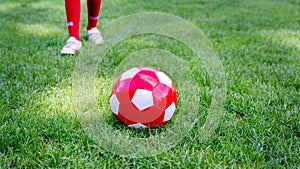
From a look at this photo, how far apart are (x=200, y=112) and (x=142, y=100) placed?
1.37ft

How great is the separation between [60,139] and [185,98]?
77 cm

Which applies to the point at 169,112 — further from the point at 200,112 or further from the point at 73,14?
the point at 73,14

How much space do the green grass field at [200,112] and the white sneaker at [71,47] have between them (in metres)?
0.07

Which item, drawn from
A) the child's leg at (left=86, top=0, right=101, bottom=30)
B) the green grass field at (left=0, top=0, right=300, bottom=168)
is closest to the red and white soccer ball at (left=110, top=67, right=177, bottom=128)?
the green grass field at (left=0, top=0, right=300, bottom=168)

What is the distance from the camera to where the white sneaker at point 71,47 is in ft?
8.38

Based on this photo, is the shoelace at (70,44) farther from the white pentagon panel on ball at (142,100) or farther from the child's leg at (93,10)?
the white pentagon panel on ball at (142,100)

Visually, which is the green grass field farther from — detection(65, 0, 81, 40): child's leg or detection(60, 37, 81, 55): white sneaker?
detection(65, 0, 81, 40): child's leg

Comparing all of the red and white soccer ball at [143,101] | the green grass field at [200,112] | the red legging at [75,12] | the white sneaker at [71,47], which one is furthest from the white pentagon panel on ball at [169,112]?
the red legging at [75,12]

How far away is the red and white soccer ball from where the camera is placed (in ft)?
4.82

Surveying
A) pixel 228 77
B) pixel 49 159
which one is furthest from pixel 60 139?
pixel 228 77

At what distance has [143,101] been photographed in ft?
4.79

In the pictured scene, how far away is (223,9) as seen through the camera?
16.4ft

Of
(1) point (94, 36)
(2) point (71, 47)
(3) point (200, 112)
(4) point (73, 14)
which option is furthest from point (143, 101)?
(1) point (94, 36)

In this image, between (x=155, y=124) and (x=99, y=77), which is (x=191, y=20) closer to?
(x=99, y=77)
